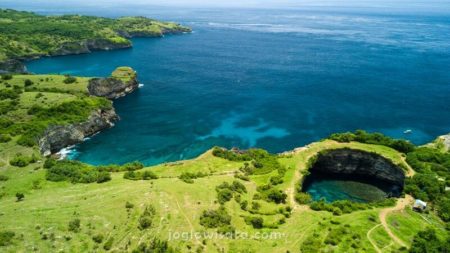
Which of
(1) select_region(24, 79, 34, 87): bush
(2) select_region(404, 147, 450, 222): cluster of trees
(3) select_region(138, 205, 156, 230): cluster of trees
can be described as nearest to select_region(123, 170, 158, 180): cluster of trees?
(3) select_region(138, 205, 156, 230): cluster of trees

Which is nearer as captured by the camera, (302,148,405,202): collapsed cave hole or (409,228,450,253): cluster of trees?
(409,228,450,253): cluster of trees

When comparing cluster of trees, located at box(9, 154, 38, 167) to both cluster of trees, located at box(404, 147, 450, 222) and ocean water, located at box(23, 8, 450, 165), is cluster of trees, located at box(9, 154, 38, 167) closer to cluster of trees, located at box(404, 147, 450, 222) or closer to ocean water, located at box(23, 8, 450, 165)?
ocean water, located at box(23, 8, 450, 165)

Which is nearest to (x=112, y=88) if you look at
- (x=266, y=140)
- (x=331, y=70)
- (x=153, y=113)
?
(x=153, y=113)

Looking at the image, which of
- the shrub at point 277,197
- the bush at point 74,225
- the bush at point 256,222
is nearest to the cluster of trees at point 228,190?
the shrub at point 277,197

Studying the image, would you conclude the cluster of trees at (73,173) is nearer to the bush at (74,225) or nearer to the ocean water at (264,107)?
the bush at (74,225)

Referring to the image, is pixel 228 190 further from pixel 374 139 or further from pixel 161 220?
pixel 374 139
